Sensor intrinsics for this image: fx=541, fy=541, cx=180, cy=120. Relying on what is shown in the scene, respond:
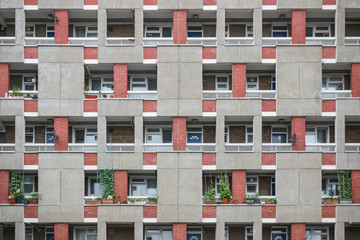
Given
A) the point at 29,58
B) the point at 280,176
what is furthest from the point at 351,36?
the point at 29,58

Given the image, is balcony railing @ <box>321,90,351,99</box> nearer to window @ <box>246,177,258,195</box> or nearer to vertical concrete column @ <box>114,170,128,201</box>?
window @ <box>246,177,258,195</box>

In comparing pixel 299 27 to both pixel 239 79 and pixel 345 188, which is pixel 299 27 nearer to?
pixel 239 79

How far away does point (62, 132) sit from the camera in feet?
109

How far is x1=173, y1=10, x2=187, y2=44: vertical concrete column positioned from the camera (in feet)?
111

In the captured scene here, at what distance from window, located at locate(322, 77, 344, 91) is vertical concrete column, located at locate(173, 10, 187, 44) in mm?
9630

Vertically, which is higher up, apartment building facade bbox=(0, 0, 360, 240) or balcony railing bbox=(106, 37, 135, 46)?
balcony railing bbox=(106, 37, 135, 46)

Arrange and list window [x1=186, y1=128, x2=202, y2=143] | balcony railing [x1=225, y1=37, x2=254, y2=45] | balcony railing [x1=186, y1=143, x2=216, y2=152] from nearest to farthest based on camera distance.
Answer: balcony railing [x1=186, y1=143, x2=216, y2=152], balcony railing [x1=225, y1=37, x2=254, y2=45], window [x1=186, y1=128, x2=202, y2=143]

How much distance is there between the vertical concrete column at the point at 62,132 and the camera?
109ft

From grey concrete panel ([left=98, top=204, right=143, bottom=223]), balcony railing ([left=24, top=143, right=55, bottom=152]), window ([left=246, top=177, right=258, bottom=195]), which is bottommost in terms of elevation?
grey concrete panel ([left=98, top=204, right=143, bottom=223])

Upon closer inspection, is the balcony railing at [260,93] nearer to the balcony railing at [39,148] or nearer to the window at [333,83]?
the window at [333,83]

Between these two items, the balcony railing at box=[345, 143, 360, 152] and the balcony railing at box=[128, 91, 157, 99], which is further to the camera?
the balcony railing at box=[128, 91, 157, 99]

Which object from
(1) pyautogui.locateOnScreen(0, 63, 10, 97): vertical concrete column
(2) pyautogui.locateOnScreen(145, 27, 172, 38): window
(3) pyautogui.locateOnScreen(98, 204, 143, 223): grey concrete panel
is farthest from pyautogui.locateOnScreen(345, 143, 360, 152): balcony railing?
(1) pyautogui.locateOnScreen(0, 63, 10, 97): vertical concrete column

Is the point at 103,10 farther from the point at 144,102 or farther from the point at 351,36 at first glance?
the point at 351,36

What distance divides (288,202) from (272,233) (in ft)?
8.67
